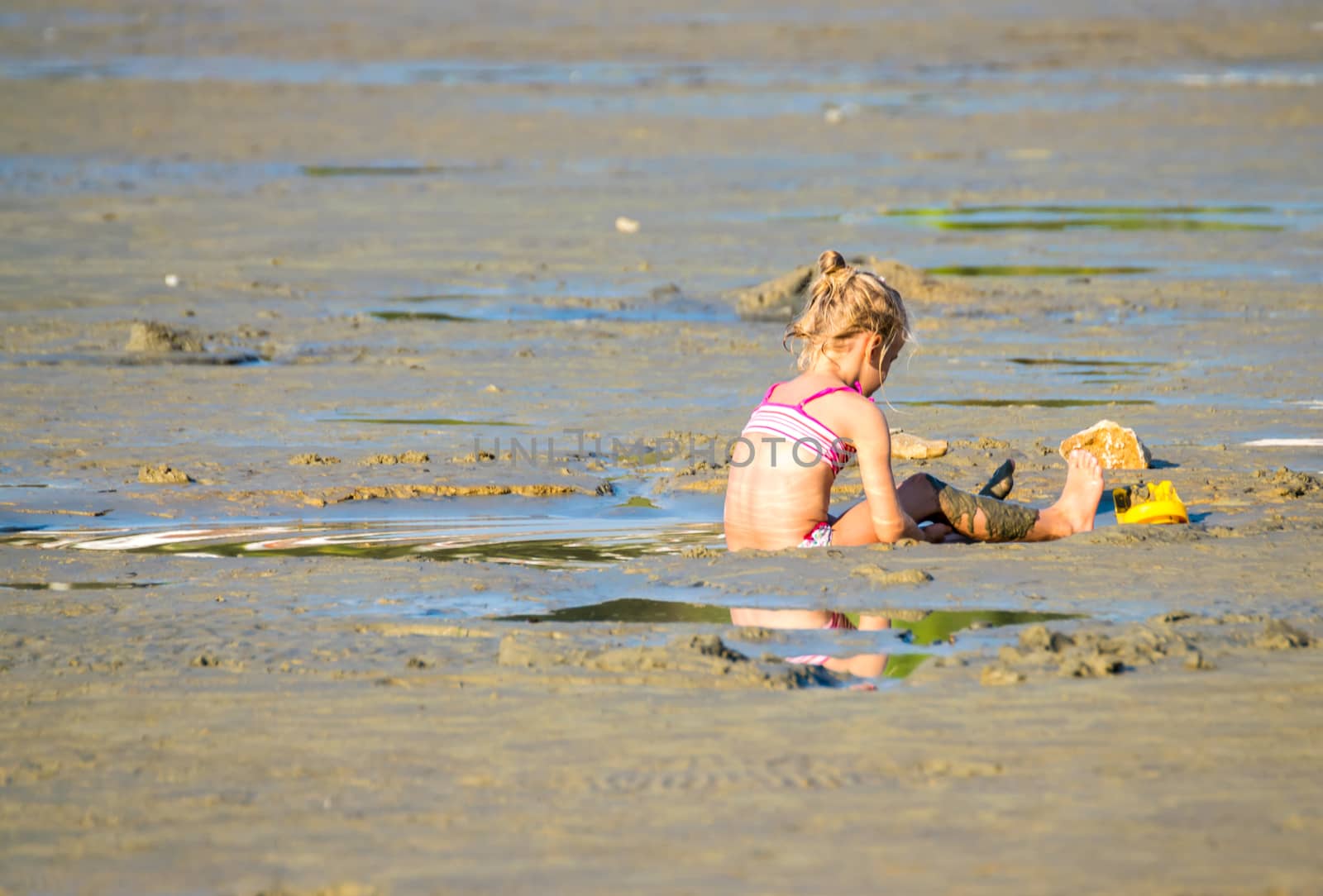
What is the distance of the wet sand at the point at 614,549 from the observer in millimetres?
3680

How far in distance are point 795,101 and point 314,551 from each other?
2170cm

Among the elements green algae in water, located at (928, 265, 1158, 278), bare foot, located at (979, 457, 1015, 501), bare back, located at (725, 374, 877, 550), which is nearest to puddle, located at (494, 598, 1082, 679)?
bare back, located at (725, 374, 877, 550)

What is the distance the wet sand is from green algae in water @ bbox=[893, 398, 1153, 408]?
2.1 inches

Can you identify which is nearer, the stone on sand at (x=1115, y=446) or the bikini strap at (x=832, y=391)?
the bikini strap at (x=832, y=391)

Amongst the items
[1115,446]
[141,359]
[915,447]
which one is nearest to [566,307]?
[141,359]

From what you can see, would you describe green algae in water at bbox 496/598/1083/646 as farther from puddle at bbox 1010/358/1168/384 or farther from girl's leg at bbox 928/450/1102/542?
puddle at bbox 1010/358/1168/384

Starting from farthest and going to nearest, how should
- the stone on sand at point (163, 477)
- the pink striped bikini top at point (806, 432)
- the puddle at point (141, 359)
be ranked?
1. the puddle at point (141, 359)
2. the stone on sand at point (163, 477)
3. the pink striped bikini top at point (806, 432)

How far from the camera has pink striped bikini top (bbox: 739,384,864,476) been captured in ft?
19.8

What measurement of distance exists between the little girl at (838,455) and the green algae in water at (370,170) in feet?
47.4

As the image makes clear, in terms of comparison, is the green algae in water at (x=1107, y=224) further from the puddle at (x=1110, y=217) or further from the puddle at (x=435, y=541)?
the puddle at (x=435, y=541)

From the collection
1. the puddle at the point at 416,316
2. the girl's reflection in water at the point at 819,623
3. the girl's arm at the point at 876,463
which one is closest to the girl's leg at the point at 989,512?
the girl's arm at the point at 876,463

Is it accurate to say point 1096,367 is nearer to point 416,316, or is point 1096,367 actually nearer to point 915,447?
point 915,447

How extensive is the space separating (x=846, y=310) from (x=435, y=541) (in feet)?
6.11

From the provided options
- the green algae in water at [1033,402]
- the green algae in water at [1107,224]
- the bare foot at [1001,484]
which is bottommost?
the bare foot at [1001,484]
